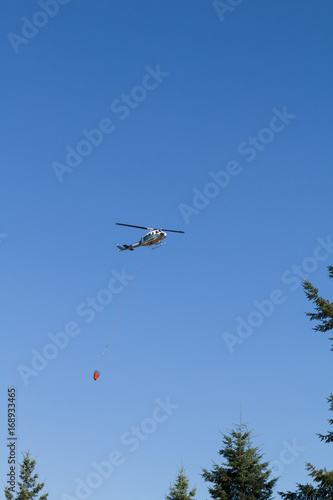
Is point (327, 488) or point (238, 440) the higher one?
point (238, 440)

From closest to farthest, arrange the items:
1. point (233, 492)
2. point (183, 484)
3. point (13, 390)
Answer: point (233, 492)
point (183, 484)
point (13, 390)

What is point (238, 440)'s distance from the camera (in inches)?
1737

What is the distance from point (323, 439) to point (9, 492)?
3691 centimetres

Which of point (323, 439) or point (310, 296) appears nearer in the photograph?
point (323, 439)

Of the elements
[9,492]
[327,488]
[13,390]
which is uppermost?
[13,390]

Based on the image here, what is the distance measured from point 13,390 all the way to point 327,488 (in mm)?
34817

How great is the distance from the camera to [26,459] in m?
59.3

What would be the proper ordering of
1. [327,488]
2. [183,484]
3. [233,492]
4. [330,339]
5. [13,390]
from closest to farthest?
[327,488]
[330,339]
[233,492]
[183,484]
[13,390]

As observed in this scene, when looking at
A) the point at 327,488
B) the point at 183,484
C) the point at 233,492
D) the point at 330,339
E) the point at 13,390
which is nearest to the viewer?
the point at 327,488

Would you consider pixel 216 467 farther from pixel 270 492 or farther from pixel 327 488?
pixel 327 488

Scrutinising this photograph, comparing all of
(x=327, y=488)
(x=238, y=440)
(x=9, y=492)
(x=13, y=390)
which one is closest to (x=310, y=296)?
(x=327, y=488)

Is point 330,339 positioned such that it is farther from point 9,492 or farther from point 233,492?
point 9,492

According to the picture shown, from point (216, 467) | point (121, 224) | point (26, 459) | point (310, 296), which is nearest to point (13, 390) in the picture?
point (26, 459)

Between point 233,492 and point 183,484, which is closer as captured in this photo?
point 233,492
